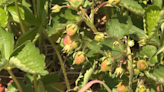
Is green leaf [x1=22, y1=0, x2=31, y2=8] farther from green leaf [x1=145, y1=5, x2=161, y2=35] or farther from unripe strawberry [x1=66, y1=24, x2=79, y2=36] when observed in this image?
green leaf [x1=145, y1=5, x2=161, y2=35]

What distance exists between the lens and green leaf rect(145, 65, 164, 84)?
1000 mm

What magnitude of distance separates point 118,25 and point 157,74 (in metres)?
0.29

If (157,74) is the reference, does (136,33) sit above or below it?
above

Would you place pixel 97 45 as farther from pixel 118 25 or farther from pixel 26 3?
pixel 26 3

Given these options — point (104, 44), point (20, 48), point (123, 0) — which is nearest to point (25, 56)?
point (20, 48)

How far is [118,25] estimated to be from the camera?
114 centimetres

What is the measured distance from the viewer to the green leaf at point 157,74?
39.4 inches

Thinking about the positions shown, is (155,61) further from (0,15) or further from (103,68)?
(0,15)

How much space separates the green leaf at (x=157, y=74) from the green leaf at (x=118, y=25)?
0.75 ft

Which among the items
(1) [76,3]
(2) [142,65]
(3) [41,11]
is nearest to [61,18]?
(3) [41,11]

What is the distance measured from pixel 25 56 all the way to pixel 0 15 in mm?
270

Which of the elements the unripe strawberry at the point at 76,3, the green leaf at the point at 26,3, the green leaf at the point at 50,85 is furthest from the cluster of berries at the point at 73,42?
the green leaf at the point at 26,3

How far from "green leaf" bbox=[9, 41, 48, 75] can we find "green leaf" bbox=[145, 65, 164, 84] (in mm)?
450

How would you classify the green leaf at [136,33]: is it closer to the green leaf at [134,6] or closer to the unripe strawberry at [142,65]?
the green leaf at [134,6]
